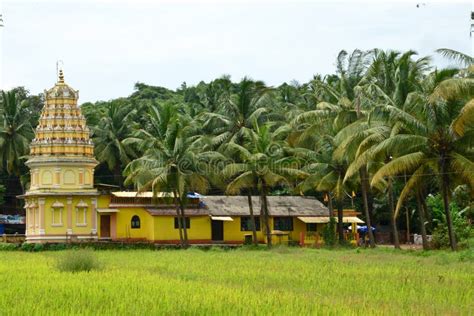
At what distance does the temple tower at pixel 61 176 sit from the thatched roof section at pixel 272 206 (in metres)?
7.23

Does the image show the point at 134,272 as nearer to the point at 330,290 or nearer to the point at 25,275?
the point at 25,275

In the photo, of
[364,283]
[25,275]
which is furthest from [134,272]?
[364,283]

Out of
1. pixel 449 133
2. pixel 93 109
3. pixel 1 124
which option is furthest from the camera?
pixel 93 109

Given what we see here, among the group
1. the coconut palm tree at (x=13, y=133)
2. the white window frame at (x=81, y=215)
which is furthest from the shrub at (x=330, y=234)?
the coconut palm tree at (x=13, y=133)

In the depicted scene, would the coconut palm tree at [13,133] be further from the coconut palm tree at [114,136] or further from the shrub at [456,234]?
the shrub at [456,234]

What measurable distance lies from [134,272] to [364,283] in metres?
6.57

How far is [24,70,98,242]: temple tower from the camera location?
45.3 metres

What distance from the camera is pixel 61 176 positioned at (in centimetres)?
4575

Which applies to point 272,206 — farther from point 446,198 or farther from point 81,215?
point 446,198

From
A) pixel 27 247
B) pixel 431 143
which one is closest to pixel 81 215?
pixel 27 247

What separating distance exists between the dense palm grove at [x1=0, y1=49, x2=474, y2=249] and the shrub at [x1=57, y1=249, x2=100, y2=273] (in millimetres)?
11405

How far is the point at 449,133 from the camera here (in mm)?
29453

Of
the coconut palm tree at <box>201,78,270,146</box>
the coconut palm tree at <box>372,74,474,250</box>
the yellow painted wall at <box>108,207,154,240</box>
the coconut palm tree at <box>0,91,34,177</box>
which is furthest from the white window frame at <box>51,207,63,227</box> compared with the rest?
the coconut palm tree at <box>372,74,474,250</box>

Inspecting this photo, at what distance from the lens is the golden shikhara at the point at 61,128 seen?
45.8 m
